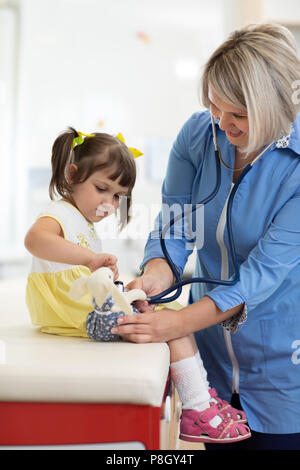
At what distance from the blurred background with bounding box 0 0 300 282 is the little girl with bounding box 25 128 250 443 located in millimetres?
3110

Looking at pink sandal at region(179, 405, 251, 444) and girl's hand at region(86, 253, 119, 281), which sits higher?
girl's hand at region(86, 253, 119, 281)

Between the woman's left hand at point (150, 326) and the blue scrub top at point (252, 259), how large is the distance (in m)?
0.11

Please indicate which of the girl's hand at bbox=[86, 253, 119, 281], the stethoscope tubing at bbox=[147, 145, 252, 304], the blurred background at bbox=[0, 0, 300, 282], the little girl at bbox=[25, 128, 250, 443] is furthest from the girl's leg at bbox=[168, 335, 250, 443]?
the blurred background at bbox=[0, 0, 300, 282]

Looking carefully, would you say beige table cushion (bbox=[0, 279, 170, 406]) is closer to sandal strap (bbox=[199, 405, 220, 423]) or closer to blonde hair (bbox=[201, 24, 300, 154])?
sandal strap (bbox=[199, 405, 220, 423])

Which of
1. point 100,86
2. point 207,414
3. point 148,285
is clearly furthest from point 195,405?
point 100,86

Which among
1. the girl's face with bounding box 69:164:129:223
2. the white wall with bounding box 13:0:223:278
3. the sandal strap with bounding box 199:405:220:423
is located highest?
the white wall with bounding box 13:0:223:278

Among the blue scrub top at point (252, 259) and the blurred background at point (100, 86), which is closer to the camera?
the blue scrub top at point (252, 259)

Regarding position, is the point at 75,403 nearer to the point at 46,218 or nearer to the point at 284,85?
the point at 46,218

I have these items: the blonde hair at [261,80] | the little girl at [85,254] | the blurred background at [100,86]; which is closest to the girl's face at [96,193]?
the little girl at [85,254]

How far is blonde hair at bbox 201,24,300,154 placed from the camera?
3.80 ft

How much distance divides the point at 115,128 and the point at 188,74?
0.85m

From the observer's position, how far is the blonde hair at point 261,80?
1.16 metres

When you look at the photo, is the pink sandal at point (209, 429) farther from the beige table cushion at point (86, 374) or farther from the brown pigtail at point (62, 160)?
the brown pigtail at point (62, 160)

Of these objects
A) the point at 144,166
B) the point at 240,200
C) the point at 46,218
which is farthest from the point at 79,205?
the point at 144,166
